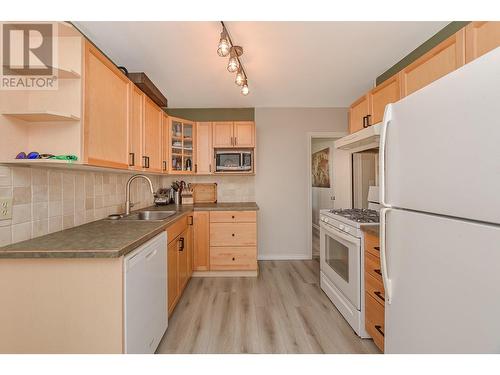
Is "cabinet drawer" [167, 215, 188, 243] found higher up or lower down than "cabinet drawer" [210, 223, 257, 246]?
higher up

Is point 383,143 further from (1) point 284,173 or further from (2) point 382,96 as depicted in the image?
(1) point 284,173

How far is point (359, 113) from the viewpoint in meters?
2.39

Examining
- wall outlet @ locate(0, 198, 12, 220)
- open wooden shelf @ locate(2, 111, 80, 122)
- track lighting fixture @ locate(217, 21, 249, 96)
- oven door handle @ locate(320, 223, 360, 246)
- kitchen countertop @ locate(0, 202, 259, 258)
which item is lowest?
oven door handle @ locate(320, 223, 360, 246)

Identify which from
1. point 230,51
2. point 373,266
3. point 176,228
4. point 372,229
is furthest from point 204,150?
point 373,266

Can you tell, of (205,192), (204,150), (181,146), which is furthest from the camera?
(205,192)

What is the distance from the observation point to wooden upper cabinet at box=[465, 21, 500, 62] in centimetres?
110

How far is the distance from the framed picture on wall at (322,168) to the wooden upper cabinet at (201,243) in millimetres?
2947

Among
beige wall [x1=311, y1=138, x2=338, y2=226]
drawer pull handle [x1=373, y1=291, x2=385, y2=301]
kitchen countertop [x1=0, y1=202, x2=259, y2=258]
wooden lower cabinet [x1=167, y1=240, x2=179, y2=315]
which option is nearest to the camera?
kitchen countertop [x1=0, y1=202, x2=259, y2=258]

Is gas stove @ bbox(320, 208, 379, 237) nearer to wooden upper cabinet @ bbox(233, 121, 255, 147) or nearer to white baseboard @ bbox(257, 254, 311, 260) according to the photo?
white baseboard @ bbox(257, 254, 311, 260)

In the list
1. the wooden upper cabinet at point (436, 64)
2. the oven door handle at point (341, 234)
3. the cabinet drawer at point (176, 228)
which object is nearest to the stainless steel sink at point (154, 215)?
the cabinet drawer at point (176, 228)

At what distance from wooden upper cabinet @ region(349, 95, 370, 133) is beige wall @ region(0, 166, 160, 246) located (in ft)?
8.40

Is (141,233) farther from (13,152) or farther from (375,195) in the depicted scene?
(375,195)

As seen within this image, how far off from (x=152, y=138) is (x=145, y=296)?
5.71 feet

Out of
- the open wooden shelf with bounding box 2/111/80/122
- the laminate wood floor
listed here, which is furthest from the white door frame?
the open wooden shelf with bounding box 2/111/80/122
